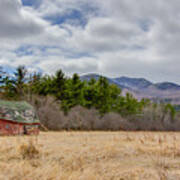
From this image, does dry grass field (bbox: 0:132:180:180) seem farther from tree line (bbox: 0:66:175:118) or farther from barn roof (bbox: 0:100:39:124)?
tree line (bbox: 0:66:175:118)

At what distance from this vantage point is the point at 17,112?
58.2 ft

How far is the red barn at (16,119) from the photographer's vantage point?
16.8m

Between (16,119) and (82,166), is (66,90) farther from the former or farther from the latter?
(82,166)

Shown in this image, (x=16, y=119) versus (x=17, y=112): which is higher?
(x=17, y=112)

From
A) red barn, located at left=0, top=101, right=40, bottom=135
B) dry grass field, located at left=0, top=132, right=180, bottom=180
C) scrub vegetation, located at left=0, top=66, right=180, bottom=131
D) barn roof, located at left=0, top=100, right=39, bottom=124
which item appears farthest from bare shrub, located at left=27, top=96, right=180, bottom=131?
dry grass field, located at left=0, top=132, right=180, bottom=180

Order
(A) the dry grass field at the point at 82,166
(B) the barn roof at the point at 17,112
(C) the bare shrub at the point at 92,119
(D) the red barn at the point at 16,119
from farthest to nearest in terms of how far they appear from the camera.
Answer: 1. (C) the bare shrub at the point at 92,119
2. (B) the barn roof at the point at 17,112
3. (D) the red barn at the point at 16,119
4. (A) the dry grass field at the point at 82,166

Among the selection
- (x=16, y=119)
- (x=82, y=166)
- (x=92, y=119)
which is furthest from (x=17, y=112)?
(x=92, y=119)

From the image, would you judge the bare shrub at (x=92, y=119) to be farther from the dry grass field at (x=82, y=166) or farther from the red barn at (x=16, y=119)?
the dry grass field at (x=82, y=166)

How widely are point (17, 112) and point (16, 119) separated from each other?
2.31 feet

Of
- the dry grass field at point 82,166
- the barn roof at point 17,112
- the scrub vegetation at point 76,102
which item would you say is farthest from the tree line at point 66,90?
the dry grass field at point 82,166

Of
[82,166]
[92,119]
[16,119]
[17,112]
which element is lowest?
[92,119]

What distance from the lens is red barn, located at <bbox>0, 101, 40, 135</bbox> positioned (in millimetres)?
16812

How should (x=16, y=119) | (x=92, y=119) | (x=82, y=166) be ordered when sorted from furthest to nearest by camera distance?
1. (x=92, y=119)
2. (x=16, y=119)
3. (x=82, y=166)

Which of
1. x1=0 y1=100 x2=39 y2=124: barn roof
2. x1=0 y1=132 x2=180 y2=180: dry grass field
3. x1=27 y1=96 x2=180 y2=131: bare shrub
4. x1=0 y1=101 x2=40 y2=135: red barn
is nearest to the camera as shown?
x1=0 y1=132 x2=180 y2=180: dry grass field
